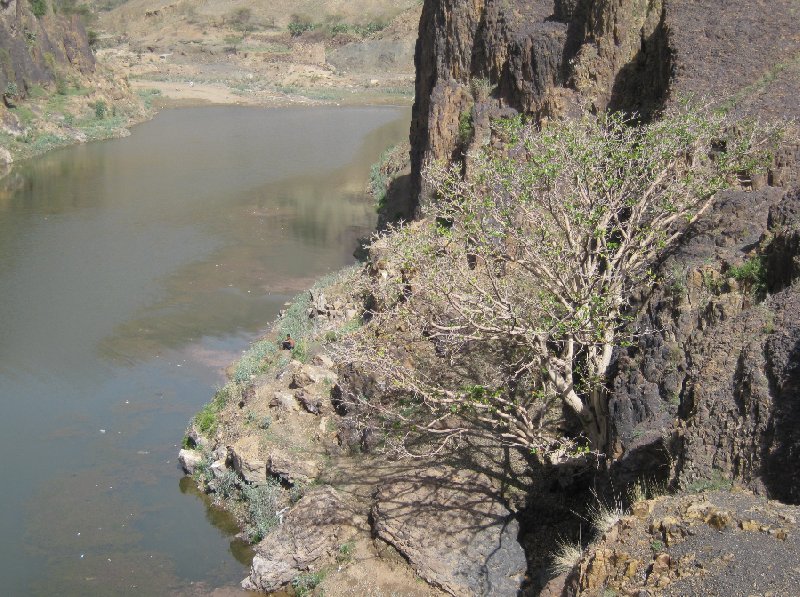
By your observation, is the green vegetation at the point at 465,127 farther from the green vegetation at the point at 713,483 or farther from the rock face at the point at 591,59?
the green vegetation at the point at 713,483

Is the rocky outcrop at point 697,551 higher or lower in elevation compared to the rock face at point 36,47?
lower

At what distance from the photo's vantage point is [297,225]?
3419 cm

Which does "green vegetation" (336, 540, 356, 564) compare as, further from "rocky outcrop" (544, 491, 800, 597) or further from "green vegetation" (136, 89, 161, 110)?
"green vegetation" (136, 89, 161, 110)

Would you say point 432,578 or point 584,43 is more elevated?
point 584,43

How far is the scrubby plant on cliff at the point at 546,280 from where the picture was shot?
1301cm

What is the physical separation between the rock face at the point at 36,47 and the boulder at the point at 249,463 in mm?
39468

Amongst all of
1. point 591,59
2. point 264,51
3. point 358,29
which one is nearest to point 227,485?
point 591,59

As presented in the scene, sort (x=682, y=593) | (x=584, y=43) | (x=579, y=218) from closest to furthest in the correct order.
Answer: (x=682, y=593), (x=579, y=218), (x=584, y=43)

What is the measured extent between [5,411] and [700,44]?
1662cm

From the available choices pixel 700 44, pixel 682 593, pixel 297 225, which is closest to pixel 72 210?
pixel 297 225

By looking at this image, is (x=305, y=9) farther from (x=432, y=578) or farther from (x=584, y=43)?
(x=432, y=578)

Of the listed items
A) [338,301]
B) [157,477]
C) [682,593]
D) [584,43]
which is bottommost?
[157,477]

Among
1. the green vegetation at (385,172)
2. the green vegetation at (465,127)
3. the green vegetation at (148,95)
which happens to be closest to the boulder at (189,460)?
the green vegetation at (465,127)

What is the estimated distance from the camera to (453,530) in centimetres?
1364
